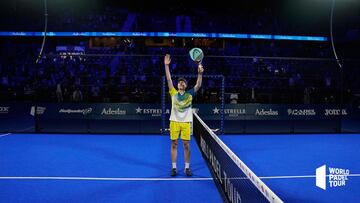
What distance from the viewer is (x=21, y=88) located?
23812 mm

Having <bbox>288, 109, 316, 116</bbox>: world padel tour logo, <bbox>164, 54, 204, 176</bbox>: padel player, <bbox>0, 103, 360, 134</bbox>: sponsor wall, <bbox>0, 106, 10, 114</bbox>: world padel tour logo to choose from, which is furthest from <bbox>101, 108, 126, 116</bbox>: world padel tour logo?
<bbox>164, 54, 204, 176</bbox>: padel player

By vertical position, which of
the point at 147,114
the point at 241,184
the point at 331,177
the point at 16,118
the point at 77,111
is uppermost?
the point at 77,111

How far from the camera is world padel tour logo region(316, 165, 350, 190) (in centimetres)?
756

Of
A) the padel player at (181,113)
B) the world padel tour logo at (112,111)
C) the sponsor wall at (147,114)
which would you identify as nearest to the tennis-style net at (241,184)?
the padel player at (181,113)

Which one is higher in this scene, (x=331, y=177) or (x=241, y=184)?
(x=241, y=184)

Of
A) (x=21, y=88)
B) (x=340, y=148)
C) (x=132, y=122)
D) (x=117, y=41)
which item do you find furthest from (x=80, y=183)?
(x=117, y=41)

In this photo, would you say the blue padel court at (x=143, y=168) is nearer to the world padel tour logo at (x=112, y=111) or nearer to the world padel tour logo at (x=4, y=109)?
the world padel tour logo at (x=112, y=111)

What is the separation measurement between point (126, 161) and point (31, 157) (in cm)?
284

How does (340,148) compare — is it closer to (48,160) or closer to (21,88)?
(48,160)

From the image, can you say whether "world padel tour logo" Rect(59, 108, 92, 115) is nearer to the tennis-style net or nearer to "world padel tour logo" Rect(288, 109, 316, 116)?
"world padel tour logo" Rect(288, 109, 316, 116)

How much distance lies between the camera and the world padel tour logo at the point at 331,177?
7.56 metres

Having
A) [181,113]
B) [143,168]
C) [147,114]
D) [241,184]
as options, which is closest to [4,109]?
[147,114]

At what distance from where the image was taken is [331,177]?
27.1 ft

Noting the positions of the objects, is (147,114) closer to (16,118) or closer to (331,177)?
(16,118)
